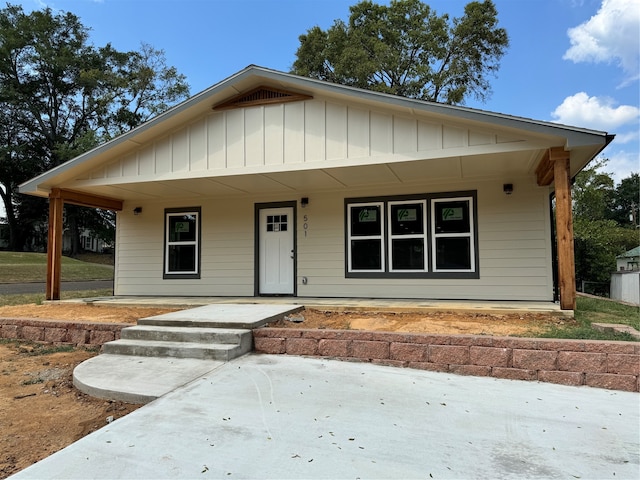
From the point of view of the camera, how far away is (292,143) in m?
7.21

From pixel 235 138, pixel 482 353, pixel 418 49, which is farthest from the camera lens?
pixel 418 49

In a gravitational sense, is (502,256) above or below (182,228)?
below

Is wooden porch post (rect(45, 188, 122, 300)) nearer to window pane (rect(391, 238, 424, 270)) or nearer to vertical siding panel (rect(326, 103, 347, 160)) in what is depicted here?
vertical siding panel (rect(326, 103, 347, 160))

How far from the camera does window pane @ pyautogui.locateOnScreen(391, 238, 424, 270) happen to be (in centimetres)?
817

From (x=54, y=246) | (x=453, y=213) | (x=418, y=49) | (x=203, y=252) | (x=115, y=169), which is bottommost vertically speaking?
(x=203, y=252)

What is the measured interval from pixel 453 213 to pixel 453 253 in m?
0.77

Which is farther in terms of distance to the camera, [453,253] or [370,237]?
[370,237]

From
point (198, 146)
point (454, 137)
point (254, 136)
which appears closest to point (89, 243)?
point (198, 146)

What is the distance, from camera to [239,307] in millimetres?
7012

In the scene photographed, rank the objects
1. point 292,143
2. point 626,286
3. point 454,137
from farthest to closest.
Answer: point 626,286
point 292,143
point 454,137

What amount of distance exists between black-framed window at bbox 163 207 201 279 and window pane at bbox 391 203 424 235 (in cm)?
454

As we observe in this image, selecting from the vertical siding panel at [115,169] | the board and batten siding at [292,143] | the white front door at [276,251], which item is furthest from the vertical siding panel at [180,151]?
the white front door at [276,251]

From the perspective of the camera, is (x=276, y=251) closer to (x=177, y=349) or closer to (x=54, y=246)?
(x=177, y=349)

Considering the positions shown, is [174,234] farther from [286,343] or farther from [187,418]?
[187,418]
